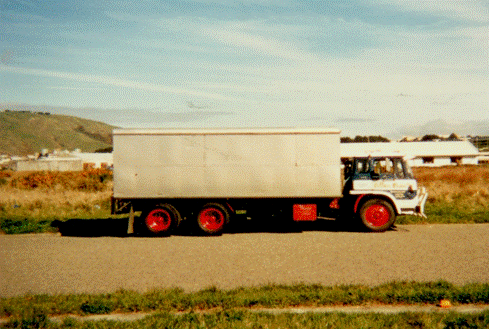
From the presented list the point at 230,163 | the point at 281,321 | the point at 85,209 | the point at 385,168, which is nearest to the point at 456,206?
the point at 385,168

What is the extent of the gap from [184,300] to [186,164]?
23.2ft

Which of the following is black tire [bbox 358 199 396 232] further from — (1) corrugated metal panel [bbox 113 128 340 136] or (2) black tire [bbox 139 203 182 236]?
(2) black tire [bbox 139 203 182 236]

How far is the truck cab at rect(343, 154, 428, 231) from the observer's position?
13477mm

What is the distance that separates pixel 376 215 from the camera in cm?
1351

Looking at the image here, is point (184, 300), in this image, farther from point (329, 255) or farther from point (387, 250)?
point (387, 250)

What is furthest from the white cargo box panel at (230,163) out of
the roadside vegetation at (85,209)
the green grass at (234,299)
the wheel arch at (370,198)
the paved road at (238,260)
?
the green grass at (234,299)

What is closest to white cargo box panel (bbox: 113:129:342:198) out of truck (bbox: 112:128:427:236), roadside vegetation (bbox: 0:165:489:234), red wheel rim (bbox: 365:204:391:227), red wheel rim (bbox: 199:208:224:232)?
truck (bbox: 112:128:427:236)

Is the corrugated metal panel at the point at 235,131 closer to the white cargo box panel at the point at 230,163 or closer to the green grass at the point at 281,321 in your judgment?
the white cargo box panel at the point at 230,163

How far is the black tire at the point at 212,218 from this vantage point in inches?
520

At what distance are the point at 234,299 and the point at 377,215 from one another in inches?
321

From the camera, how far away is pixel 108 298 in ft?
21.7

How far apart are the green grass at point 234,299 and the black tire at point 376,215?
255 inches

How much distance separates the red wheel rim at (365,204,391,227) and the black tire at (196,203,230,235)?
407 cm

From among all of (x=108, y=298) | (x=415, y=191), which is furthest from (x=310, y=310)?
(x=415, y=191)
